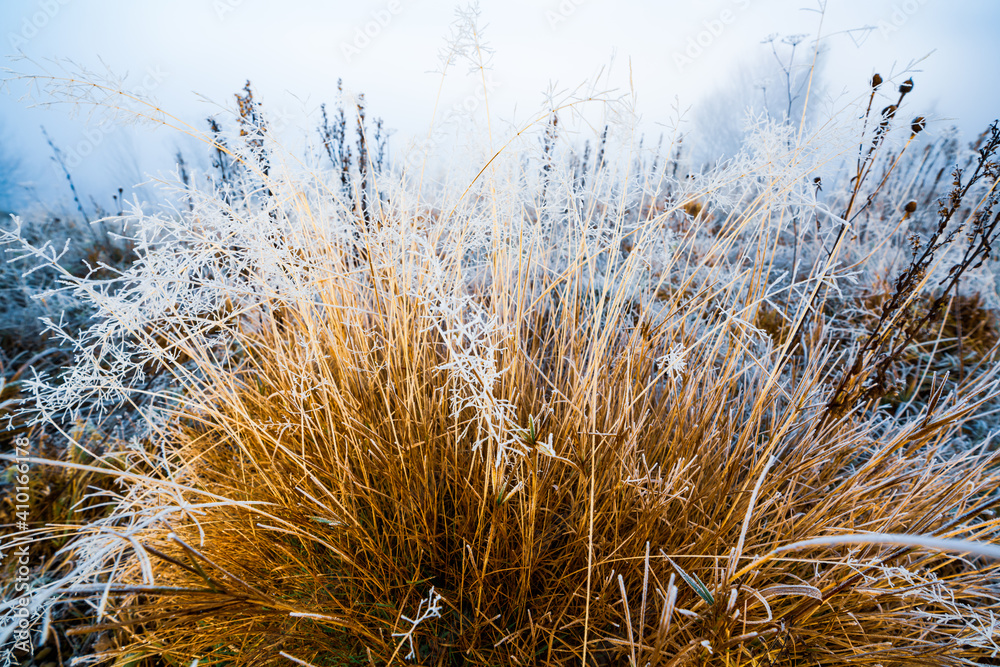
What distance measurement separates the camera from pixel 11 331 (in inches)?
102

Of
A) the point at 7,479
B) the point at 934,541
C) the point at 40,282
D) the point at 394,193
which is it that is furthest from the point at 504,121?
the point at 40,282

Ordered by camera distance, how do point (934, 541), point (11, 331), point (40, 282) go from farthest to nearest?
point (40, 282), point (11, 331), point (934, 541)

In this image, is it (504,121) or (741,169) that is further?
(504,121)

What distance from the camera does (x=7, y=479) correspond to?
155 centimetres

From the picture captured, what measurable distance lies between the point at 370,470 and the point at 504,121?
1.07 meters

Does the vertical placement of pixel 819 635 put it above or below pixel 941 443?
below

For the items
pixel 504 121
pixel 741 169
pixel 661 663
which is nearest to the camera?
pixel 661 663

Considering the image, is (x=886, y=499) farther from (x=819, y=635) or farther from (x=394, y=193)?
(x=394, y=193)

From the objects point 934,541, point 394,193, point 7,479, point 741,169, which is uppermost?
point 741,169

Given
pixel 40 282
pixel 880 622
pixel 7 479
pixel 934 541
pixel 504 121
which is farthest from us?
pixel 40 282

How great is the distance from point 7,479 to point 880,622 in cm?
279

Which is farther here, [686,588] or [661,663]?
[686,588]

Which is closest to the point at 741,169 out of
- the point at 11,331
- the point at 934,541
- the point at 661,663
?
the point at 934,541

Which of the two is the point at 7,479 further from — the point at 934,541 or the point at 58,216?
the point at 58,216
